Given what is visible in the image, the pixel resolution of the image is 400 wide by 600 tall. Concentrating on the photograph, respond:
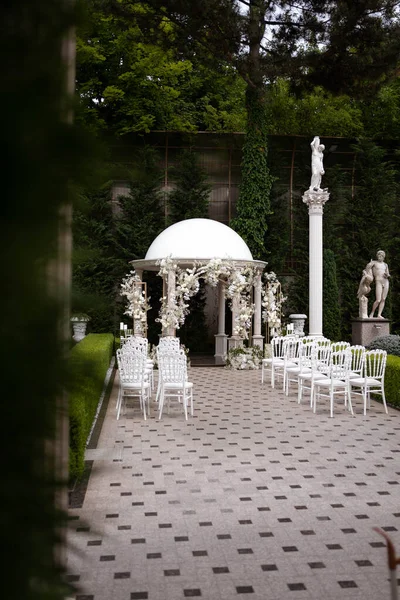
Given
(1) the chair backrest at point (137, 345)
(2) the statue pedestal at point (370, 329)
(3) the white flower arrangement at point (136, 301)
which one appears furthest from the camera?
(2) the statue pedestal at point (370, 329)

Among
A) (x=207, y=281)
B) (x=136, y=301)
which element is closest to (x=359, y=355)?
(x=207, y=281)

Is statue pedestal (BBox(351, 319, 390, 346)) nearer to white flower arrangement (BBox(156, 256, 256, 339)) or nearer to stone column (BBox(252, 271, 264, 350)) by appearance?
stone column (BBox(252, 271, 264, 350))

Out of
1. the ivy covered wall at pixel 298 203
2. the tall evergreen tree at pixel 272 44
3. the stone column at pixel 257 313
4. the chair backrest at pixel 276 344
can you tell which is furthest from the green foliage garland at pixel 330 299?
the chair backrest at pixel 276 344

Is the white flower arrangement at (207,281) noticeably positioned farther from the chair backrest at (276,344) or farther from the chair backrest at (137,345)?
the chair backrest at (137,345)

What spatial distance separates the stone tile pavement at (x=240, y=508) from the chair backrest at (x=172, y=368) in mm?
687

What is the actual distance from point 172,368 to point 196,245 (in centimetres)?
768

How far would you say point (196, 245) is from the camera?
1773cm

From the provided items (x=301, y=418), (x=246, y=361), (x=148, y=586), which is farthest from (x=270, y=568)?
(x=246, y=361)

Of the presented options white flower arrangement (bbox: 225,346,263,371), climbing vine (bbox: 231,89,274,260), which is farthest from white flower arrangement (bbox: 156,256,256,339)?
climbing vine (bbox: 231,89,274,260)

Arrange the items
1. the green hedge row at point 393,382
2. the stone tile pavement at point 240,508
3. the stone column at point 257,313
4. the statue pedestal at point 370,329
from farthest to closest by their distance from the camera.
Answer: the statue pedestal at point 370,329 < the stone column at point 257,313 < the green hedge row at point 393,382 < the stone tile pavement at point 240,508

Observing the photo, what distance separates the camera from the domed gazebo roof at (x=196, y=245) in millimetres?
17438

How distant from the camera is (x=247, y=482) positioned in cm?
682

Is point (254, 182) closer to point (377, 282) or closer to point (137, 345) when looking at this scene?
point (377, 282)

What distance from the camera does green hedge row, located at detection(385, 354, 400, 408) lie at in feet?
38.0
